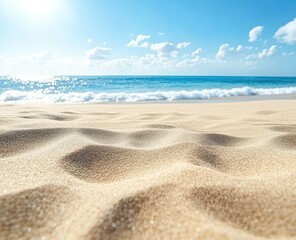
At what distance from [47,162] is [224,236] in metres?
0.80

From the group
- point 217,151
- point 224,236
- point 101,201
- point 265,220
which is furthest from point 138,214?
point 217,151

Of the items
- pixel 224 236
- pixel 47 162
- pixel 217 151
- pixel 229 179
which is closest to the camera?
pixel 224 236

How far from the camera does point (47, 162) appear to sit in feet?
3.88

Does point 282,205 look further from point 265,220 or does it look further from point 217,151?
point 217,151

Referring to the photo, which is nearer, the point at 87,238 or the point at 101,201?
the point at 87,238

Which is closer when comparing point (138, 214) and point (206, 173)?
point (138, 214)

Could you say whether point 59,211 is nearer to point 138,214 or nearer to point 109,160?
point 138,214

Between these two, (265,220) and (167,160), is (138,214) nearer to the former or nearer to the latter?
(265,220)

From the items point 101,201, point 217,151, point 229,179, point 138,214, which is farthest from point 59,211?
point 217,151

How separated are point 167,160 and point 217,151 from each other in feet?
0.97

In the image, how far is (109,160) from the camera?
50.4 inches

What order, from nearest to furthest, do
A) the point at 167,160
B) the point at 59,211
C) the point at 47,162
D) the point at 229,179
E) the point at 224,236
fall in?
the point at 224,236, the point at 59,211, the point at 229,179, the point at 47,162, the point at 167,160

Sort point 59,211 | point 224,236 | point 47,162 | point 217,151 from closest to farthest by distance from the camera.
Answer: point 224,236 < point 59,211 < point 47,162 < point 217,151

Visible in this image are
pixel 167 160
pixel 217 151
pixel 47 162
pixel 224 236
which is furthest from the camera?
pixel 217 151
